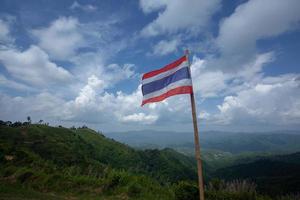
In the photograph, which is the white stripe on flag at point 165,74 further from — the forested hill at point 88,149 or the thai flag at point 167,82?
the forested hill at point 88,149

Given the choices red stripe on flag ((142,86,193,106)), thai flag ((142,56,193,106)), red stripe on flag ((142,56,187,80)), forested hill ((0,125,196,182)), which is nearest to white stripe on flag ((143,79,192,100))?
thai flag ((142,56,193,106))

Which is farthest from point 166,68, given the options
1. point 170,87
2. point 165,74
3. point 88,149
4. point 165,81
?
point 88,149

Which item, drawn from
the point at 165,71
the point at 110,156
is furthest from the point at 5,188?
the point at 110,156

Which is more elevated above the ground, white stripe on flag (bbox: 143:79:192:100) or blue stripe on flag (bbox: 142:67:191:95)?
blue stripe on flag (bbox: 142:67:191:95)

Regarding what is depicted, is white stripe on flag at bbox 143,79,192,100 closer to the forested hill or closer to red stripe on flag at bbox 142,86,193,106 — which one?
red stripe on flag at bbox 142,86,193,106

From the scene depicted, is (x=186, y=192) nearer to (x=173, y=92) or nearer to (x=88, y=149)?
(x=173, y=92)

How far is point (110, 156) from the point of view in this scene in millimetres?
120062

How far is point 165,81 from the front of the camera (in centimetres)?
926

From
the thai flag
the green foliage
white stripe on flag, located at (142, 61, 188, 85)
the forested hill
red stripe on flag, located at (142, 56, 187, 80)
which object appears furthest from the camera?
the forested hill

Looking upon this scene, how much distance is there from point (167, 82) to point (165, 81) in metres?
0.11

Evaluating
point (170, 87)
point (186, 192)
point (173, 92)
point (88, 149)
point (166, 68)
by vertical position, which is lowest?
point (186, 192)

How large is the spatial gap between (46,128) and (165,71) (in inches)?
4871

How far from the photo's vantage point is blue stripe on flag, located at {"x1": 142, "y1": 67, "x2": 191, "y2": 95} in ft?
28.1

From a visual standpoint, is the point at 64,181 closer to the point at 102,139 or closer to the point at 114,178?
the point at 114,178
